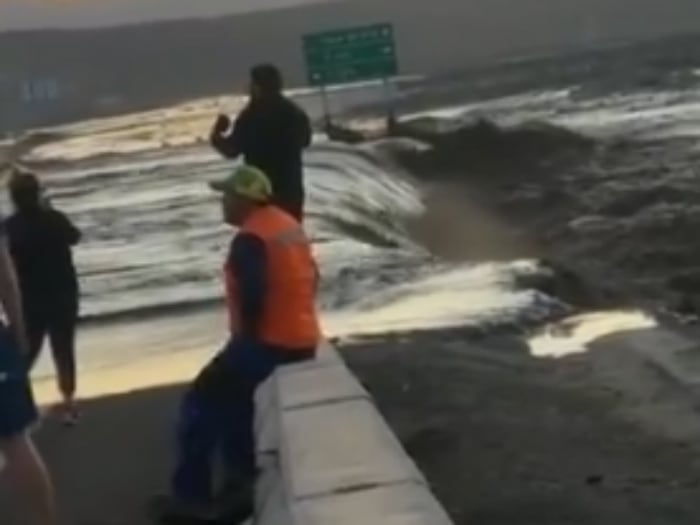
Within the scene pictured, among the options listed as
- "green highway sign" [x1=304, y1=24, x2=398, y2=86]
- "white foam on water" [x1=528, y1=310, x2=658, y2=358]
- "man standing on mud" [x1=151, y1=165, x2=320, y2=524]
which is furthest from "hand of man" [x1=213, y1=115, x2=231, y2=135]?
"green highway sign" [x1=304, y1=24, x2=398, y2=86]

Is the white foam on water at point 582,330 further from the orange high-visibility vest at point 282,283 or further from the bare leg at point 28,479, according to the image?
the bare leg at point 28,479

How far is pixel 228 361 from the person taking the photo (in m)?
10.5

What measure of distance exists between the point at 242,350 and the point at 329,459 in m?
1.67

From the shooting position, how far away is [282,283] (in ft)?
34.2

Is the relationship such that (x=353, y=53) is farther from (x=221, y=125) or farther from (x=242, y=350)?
(x=242, y=350)

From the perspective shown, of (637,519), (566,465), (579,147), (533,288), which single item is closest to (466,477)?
(566,465)

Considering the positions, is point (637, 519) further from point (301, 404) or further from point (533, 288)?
point (533, 288)

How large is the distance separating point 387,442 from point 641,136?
164 ft

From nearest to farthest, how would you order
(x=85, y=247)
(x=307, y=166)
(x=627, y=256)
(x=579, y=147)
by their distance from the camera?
(x=627, y=256) < (x=85, y=247) < (x=307, y=166) < (x=579, y=147)

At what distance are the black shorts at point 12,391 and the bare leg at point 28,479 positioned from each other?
53 millimetres

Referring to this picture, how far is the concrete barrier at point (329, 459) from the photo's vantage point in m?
7.90

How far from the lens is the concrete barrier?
790cm

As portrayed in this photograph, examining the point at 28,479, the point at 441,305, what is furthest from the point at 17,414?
the point at 441,305

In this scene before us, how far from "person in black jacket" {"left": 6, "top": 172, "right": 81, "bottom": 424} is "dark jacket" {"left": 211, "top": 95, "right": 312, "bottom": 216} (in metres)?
1.33
